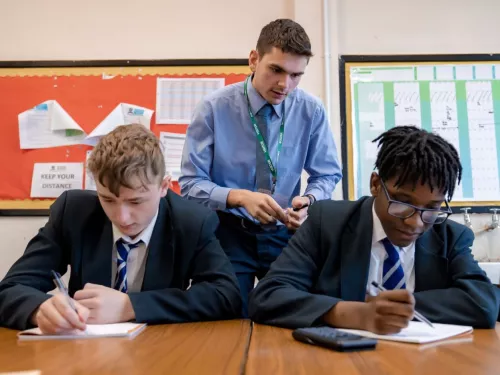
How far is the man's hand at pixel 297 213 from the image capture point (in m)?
1.64

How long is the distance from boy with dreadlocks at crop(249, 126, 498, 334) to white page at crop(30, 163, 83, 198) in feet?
5.50

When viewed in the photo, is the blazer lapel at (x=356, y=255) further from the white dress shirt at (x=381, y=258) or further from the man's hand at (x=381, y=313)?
the man's hand at (x=381, y=313)

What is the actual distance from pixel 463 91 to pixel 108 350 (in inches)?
99.0

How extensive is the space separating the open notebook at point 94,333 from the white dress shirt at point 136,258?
286 mm

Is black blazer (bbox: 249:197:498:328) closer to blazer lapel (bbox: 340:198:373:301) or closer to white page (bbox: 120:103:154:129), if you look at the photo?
blazer lapel (bbox: 340:198:373:301)

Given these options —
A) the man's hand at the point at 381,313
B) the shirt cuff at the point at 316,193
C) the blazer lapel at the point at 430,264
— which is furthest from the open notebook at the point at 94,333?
the shirt cuff at the point at 316,193

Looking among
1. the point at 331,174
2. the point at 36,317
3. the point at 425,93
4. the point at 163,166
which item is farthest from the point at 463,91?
the point at 36,317

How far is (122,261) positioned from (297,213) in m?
0.55

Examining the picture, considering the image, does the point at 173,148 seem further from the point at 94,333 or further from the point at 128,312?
the point at 94,333

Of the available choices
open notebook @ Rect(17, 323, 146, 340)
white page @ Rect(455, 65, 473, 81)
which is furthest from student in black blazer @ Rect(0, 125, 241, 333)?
white page @ Rect(455, 65, 473, 81)

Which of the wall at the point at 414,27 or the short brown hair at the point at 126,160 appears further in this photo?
the wall at the point at 414,27

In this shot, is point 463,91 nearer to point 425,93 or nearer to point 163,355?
point 425,93

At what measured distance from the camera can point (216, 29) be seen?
115 inches

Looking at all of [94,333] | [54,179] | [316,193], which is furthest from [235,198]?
[54,179]
